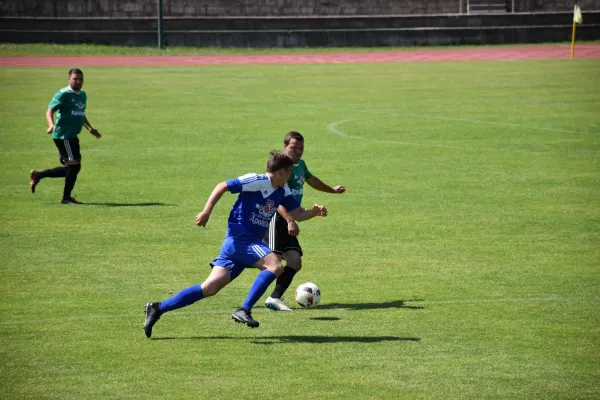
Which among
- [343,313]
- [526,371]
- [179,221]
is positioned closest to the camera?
[526,371]

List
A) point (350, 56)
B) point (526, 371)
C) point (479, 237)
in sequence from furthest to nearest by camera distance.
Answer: point (350, 56)
point (479, 237)
point (526, 371)

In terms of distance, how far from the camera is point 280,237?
35.7 feet

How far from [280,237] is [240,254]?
1.44 metres

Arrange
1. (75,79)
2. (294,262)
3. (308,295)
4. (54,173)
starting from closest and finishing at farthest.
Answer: (308,295) → (294,262) → (75,79) → (54,173)

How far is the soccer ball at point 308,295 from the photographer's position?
1050 centimetres

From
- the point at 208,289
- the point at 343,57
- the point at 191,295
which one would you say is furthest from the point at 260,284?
the point at 343,57

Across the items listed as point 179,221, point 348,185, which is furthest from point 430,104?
point 179,221

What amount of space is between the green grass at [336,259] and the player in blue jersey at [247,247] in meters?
0.35

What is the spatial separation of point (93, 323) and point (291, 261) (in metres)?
2.26

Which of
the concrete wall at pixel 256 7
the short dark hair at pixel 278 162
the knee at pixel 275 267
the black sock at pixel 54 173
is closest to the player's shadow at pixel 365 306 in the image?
the knee at pixel 275 267

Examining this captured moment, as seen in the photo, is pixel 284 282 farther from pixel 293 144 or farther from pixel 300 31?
pixel 300 31

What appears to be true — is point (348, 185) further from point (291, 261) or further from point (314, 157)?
point (291, 261)

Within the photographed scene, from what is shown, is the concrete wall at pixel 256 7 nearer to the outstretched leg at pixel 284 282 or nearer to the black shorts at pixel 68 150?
the black shorts at pixel 68 150

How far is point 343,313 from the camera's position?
1038 centimetres
